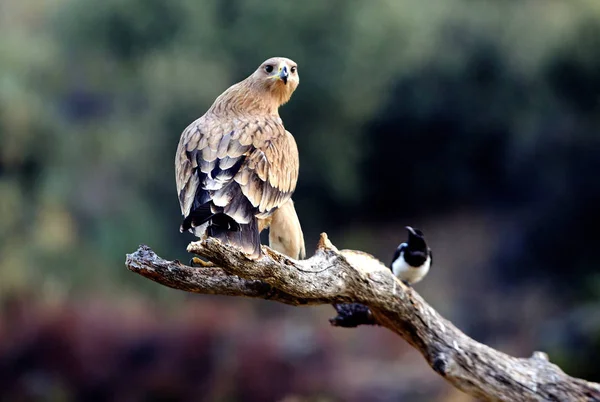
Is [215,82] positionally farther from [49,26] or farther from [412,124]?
[49,26]

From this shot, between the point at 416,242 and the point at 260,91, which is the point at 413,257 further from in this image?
the point at 260,91

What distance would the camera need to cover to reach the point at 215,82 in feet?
55.5

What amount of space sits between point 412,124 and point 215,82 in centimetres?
436

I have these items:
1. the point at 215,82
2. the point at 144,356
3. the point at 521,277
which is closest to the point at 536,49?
the point at 521,277

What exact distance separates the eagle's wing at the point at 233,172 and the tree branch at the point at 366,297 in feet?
0.87

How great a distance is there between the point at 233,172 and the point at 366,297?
1.24 metres

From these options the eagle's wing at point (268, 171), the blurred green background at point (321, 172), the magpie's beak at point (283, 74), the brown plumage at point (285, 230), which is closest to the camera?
the eagle's wing at point (268, 171)

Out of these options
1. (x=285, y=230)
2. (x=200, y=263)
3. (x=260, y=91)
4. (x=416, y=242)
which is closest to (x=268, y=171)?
(x=285, y=230)

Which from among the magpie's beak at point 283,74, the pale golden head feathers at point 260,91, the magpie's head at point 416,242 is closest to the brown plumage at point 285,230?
the pale golden head feathers at point 260,91

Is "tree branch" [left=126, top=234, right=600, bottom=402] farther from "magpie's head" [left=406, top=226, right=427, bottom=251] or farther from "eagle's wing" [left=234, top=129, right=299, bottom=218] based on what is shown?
"magpie's head" [left=406, top=226, right=427, bottom=251]

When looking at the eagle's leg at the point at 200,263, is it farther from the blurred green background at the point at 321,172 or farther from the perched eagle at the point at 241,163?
the blurred green background at the point at 321,172

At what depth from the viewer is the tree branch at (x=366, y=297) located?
4645mm

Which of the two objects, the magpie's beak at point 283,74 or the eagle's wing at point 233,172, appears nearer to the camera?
the eagle's wing at point 233,172

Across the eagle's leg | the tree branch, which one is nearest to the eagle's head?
the tree branch
